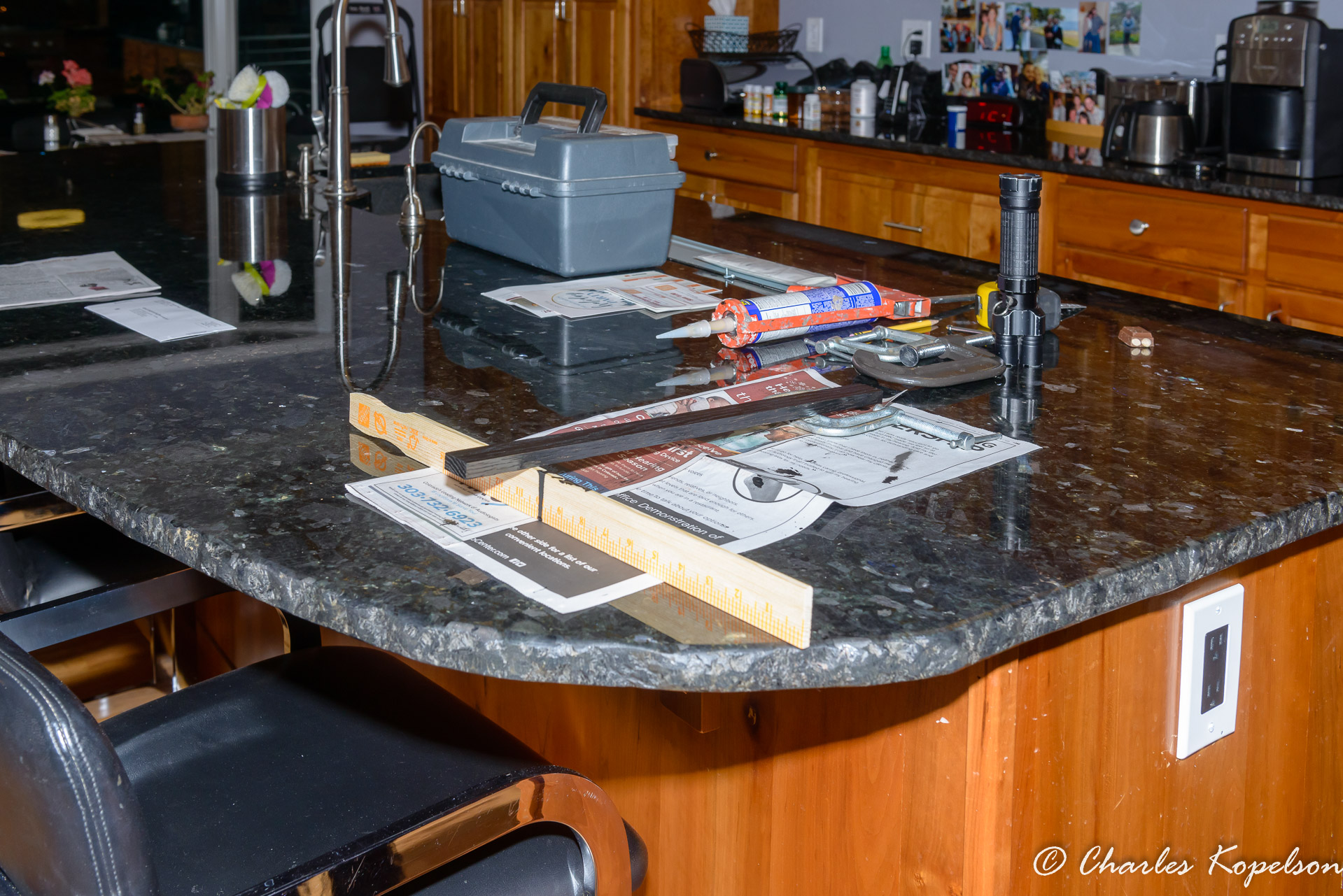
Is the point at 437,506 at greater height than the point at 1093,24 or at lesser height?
lesser

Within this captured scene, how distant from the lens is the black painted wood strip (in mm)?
852

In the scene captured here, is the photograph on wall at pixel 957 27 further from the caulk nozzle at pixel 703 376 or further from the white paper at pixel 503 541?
the white paper at pixel 503 541

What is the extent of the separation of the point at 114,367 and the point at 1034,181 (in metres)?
0.97

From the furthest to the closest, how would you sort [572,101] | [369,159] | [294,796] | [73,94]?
[73,94]
[369,159]
[572,101]
[294,796]

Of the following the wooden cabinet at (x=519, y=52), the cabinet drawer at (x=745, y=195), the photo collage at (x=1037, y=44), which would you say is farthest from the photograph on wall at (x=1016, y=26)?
the wooden cabinet at (x=519, y=52)

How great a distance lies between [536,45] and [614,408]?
163 inches

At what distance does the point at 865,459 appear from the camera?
992 millimetres

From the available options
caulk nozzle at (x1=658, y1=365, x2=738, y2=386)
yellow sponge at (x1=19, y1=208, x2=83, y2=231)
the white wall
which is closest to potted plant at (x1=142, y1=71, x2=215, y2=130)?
the white wall

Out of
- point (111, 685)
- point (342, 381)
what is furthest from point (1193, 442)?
point (111, 685)

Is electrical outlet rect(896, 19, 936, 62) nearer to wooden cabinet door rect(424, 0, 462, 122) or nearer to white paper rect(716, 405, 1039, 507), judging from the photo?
wooden cabinet door rect(424, 0, 462, 122)

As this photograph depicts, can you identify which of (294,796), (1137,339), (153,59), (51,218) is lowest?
(294,796)

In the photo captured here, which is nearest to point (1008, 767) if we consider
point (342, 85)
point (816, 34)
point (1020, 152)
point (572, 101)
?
point (572, 101)

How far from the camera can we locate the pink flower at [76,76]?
5.07 metres

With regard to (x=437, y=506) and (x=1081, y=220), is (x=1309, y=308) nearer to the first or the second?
(x=1081, y=220)
